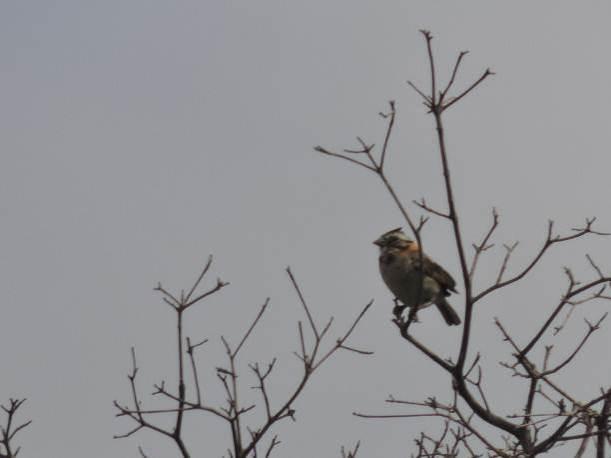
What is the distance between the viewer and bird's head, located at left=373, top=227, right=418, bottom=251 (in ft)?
35.2

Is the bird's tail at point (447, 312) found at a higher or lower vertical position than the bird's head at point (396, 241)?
lower

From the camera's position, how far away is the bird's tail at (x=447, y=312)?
1095cm

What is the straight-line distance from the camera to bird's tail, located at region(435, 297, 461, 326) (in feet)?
35.9

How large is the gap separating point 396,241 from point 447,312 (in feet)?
2.91

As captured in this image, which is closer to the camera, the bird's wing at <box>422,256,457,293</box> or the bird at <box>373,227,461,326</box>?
the bird at <box>373,227,461,326</box>

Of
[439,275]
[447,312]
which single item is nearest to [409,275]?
[439,275]

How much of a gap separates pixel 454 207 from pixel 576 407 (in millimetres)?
1155

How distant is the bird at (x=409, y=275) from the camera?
1018cm

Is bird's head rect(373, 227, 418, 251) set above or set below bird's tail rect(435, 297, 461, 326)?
above

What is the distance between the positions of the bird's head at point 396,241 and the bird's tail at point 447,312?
611 millimetres

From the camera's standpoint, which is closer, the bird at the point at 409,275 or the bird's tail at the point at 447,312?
the bird at the point at 409,275

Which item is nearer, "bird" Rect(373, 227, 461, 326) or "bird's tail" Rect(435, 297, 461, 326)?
"bird" Rect(373, 227, 461, 326)

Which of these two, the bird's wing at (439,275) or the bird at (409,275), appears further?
the bird's wing at (439,275)

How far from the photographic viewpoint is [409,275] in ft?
33.4
